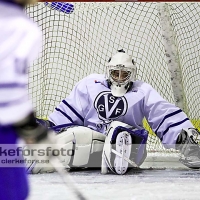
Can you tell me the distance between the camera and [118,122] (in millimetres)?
2455

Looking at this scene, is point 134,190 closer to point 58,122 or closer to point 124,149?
point 124,149

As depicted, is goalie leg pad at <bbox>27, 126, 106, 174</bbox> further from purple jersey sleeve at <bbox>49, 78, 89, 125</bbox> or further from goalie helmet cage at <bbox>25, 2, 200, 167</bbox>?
goalie helmet cage at <bbox>25, 2, 200, 167</bbox>

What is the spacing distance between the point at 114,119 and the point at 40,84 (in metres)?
0.87

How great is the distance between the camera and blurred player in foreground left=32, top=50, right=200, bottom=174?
2.38 metres

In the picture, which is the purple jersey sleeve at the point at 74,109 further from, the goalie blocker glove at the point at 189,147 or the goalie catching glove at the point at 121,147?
the goalie blocker glove at the point at 189,147

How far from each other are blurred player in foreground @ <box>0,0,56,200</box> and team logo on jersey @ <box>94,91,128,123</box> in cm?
159

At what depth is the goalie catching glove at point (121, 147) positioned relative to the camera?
2.35 meters

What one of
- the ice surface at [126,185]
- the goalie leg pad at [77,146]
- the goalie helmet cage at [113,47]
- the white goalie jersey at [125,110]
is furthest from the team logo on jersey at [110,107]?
the goalie helmet cage at [113,47]

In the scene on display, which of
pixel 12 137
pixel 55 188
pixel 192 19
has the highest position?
pixel 192 19

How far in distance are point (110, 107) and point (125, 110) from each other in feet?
0.25

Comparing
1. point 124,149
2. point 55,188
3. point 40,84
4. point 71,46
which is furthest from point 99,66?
point 55,188

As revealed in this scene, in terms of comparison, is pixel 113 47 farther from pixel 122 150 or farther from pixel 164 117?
pixel 122 150

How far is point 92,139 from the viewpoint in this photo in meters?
2.46

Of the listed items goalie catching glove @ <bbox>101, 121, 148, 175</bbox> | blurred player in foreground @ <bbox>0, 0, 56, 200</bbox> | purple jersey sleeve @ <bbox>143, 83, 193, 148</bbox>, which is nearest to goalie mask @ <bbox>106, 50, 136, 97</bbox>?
purple jersey sleeve @ <bbox>143, 83, 193, 148</bbox>
